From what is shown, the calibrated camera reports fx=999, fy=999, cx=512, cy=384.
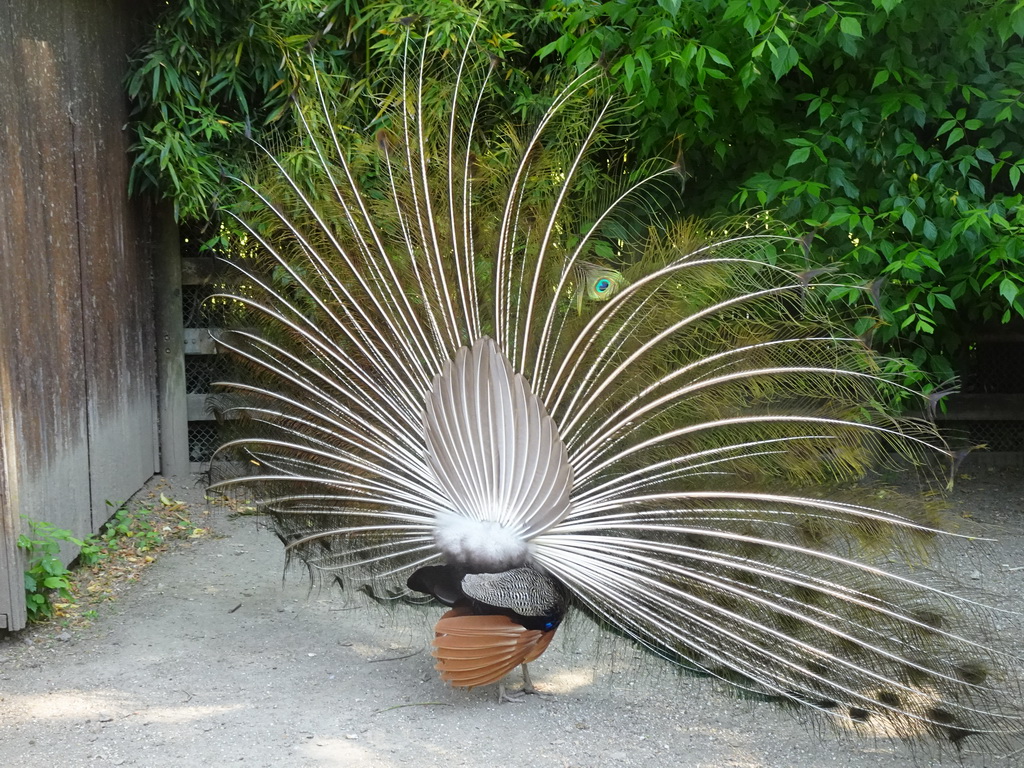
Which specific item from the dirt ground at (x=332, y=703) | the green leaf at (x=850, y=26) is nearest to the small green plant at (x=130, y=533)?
the dirt ground at (x=332, y=703)

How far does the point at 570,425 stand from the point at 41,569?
8.55ft

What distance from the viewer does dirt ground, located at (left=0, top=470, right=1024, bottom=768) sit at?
361 centimetres

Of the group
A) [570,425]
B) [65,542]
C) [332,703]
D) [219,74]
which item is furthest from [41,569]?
[219,74]

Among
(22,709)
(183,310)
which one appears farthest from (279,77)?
(22,709)

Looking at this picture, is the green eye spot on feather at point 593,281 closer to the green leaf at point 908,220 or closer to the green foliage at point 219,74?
the green leaf at point 908,220

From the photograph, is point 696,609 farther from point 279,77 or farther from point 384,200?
point 279,77

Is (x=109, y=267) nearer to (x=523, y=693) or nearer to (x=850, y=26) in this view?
(x=523, y=693)

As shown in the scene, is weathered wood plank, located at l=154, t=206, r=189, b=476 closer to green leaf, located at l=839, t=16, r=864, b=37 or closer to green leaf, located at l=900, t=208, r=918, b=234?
green leaf, located at l=839, t=16, r=864, b=37

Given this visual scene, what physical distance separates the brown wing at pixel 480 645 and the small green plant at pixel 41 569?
2002 millimetres

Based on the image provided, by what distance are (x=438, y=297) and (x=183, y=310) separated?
4.01m

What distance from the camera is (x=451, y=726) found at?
3869 mm

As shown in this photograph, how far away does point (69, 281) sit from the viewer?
5.52 metres

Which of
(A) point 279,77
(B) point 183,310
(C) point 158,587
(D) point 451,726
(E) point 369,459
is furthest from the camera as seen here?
(B) point 183,310

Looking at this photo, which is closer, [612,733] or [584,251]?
[612,733]
